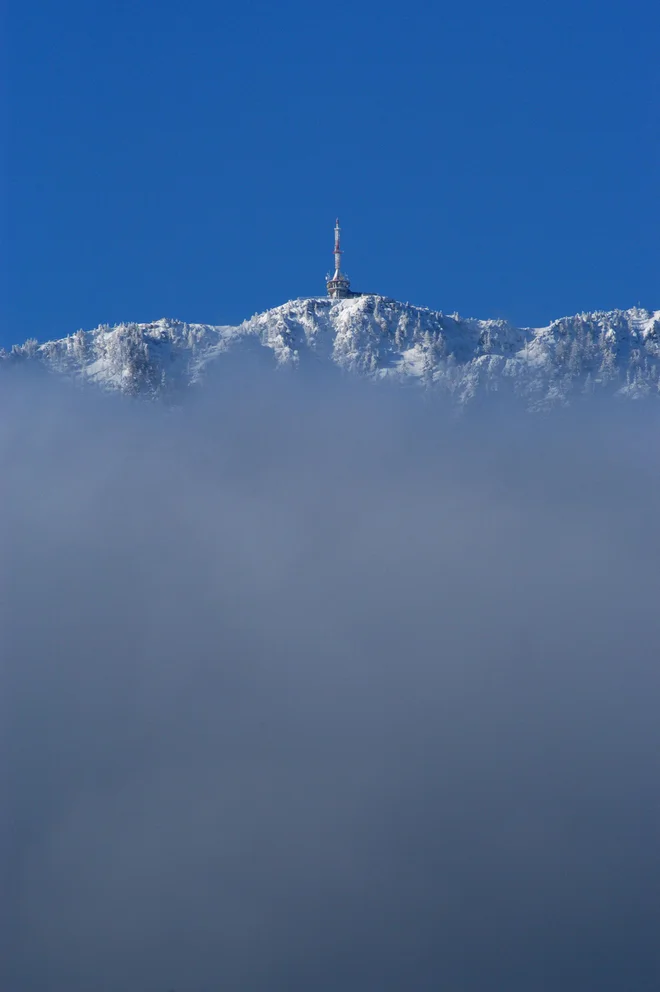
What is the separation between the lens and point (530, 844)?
188 meters

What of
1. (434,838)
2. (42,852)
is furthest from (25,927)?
(434,838)

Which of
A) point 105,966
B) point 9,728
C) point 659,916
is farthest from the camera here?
point 9,728

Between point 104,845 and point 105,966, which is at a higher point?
point 104,845

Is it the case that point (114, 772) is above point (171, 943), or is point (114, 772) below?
above

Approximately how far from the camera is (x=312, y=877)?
182250 millimetres

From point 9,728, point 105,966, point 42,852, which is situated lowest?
point 105,966

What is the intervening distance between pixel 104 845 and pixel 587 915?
64097mm

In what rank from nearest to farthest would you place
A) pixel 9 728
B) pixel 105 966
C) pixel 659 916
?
pixel 105 966 < pixel 659 916 < pixel 9 728

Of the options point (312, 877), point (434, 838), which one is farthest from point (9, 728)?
point (434, 838)

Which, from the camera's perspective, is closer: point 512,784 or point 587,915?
point 587,915

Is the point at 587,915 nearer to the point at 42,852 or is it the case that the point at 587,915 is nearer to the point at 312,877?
the point at 312,877

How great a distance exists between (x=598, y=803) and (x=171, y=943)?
6374cm

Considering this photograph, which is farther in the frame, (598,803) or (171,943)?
(598,803)

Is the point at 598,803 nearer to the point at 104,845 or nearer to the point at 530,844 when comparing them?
the point at 530,844
